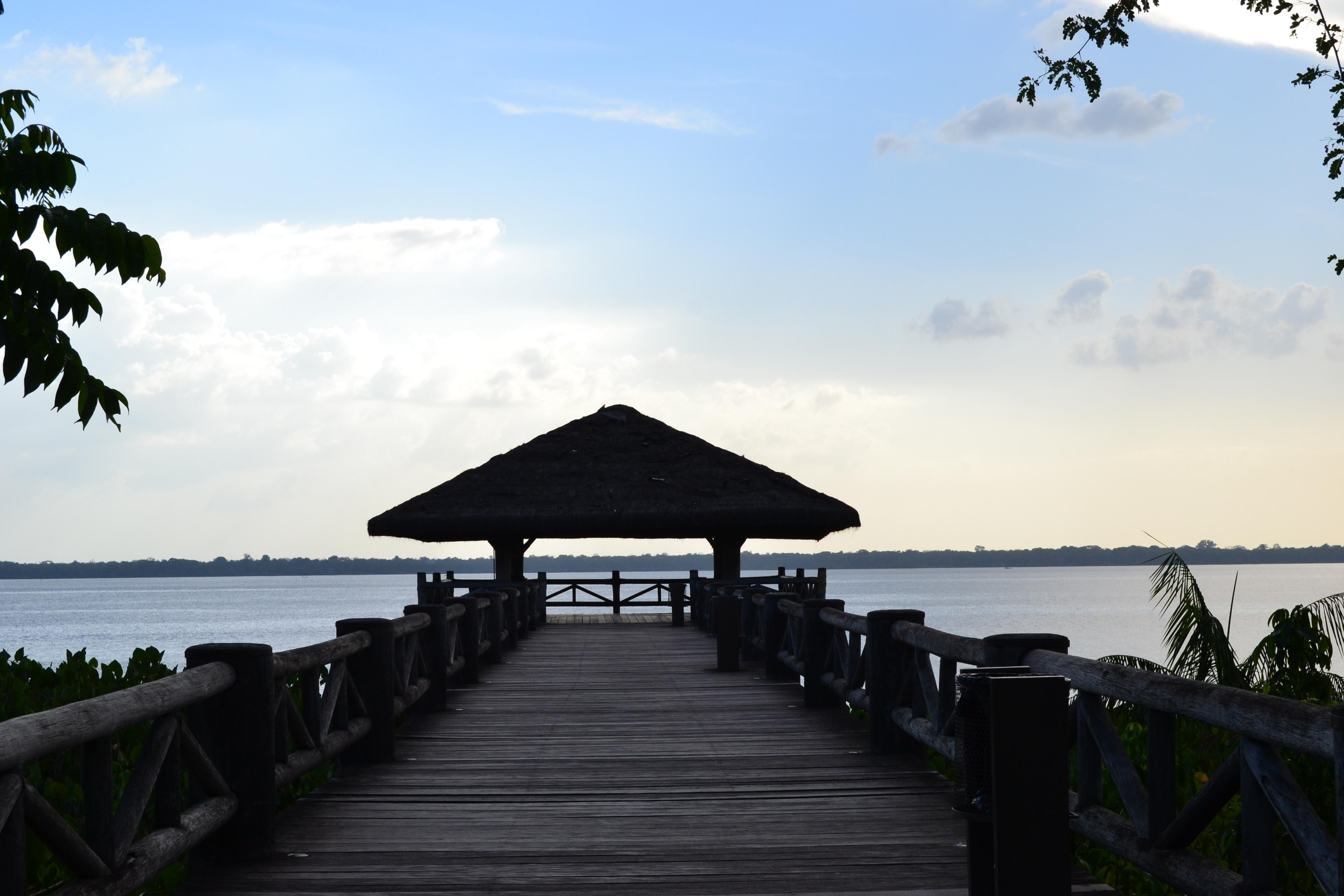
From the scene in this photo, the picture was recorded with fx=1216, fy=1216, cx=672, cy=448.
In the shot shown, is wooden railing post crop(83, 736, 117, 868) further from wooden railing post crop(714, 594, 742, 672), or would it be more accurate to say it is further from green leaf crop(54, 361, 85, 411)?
wooden railing post crop(714, 594, 742, 672)

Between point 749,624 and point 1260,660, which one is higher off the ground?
point 749,624

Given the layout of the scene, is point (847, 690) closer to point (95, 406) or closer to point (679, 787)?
point (679, 787)

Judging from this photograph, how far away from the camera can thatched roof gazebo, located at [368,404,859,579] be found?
23.4 m

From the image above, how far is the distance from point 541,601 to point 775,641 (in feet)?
37.1

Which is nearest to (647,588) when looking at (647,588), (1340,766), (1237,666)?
(647,588)

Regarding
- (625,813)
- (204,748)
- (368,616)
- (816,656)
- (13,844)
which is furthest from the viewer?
(368,616)

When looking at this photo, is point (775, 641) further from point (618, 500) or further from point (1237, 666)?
point (618, 500)

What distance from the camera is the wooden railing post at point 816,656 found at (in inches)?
400

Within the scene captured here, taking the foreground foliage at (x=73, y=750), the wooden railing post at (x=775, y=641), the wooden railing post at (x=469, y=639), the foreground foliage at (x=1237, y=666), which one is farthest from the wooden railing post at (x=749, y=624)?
the foreground foliage at (x=73, y=750)

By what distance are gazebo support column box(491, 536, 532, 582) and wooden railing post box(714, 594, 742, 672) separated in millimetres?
10840

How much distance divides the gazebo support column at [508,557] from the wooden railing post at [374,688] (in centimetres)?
1634

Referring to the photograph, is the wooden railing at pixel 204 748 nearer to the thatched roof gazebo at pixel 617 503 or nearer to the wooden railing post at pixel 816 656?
the wooden railing post at pixel 816 656

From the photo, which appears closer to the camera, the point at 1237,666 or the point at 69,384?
the point at 69,384

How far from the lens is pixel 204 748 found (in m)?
5.30
